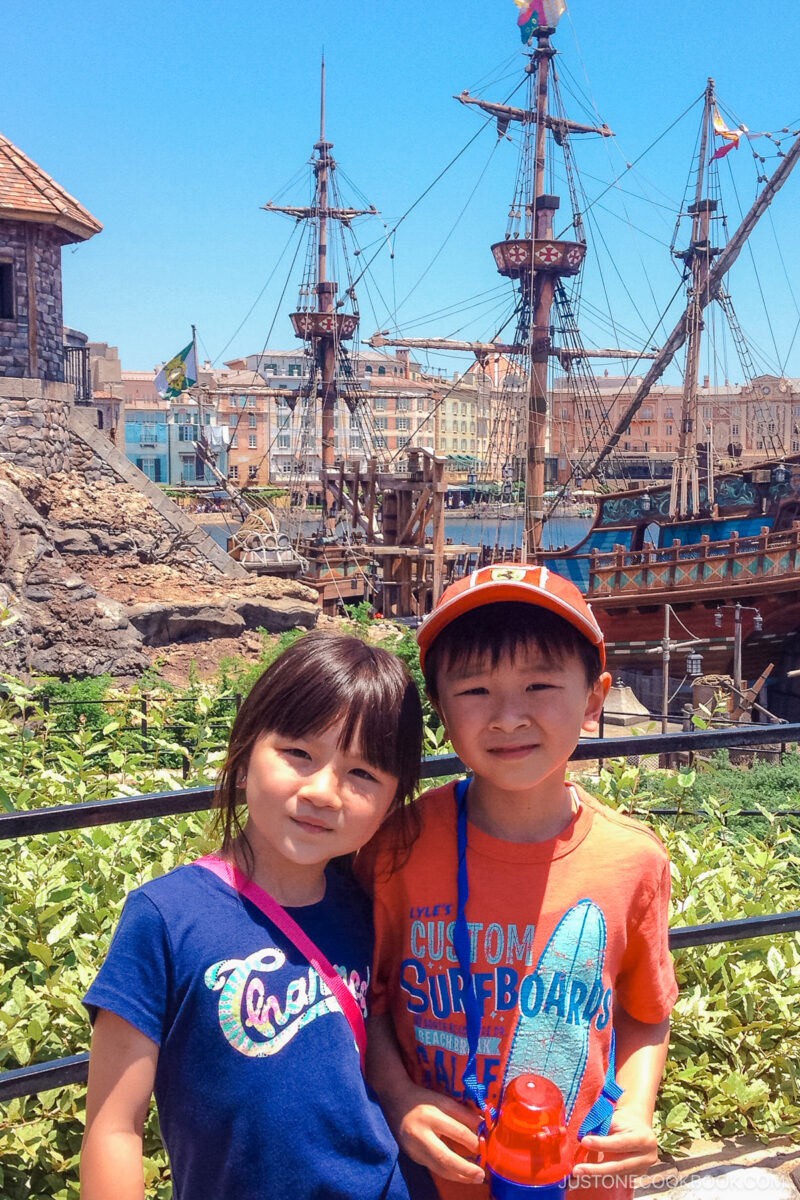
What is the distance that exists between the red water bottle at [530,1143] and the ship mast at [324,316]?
146 feet

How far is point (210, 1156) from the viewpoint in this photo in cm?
144

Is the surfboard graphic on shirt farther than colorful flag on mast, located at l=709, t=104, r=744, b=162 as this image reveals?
No

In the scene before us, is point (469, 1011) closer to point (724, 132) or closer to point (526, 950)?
point (526, 950)

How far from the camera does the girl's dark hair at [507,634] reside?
1.61 meters

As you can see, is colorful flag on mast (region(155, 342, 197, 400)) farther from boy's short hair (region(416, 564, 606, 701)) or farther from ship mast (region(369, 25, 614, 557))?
boy's short hair (region(416, 564, 606, 701))

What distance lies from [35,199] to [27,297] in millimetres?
1676

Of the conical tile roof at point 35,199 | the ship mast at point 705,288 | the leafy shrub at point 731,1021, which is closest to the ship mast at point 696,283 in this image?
the ship mast at point 705,288

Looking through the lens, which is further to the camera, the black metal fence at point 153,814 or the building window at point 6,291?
the building window at point 6,291

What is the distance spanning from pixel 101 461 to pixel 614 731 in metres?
10.8

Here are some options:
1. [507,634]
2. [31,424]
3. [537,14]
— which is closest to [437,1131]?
[507,634]

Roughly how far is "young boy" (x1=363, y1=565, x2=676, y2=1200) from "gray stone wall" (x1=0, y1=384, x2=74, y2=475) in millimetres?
17042

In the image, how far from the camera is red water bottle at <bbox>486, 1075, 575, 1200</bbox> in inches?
54.6

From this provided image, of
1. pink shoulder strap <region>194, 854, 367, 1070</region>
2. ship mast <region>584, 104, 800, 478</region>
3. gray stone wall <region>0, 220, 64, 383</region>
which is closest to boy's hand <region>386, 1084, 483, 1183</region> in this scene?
pink shoulder strap <region>194, 854, 367, 1070</region>

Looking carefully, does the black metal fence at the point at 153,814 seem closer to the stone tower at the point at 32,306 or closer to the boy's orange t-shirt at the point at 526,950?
the boy's orange t-shirt at the point at 526,950
